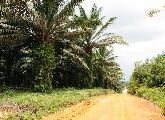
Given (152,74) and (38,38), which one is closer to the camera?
(38,38)

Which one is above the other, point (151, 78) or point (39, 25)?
point (39, 25)

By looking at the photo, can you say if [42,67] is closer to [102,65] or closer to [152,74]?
[152,74]

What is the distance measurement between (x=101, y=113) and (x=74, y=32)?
13.8m

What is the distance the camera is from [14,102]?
59.7ft

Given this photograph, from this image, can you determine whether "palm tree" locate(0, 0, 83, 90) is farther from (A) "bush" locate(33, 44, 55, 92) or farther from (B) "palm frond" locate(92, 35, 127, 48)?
(B) "palm frond" locate(92, 35, 127, 48)

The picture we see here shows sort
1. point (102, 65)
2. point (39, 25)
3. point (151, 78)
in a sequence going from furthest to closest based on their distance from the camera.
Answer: point (102, 65)
point (151, 78)
point (39, 25)

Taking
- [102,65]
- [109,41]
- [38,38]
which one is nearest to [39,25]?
[38,38]

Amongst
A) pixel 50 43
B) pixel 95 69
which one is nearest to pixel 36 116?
pixel 50 43

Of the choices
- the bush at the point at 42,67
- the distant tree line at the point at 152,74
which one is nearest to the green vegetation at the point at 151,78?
the distant tree line at the point at 152,74

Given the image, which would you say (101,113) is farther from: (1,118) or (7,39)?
(7,39)

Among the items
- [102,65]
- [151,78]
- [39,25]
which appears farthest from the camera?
[102,65]

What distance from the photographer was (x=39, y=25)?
26.4m

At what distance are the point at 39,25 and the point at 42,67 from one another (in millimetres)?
3090

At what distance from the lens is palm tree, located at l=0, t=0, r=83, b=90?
82.8 feet
